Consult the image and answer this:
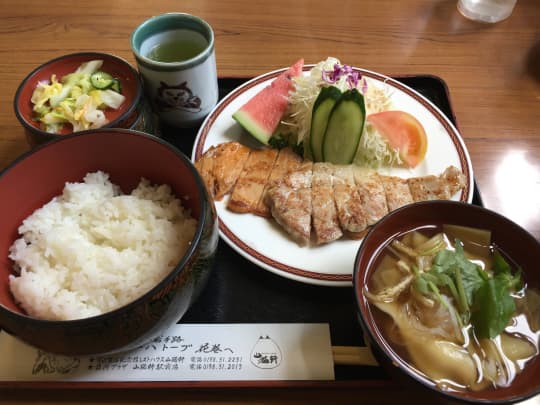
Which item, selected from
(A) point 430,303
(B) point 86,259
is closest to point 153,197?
(B) point 86,259

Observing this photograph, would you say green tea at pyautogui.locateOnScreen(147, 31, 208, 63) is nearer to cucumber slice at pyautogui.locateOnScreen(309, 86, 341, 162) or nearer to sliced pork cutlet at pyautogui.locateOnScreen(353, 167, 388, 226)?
cucumber slice at pyautogui.locateOnScreen(309, 86, 341, 162)

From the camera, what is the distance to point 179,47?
87.3 inches

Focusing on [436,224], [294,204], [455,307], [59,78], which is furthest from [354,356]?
[59,78]

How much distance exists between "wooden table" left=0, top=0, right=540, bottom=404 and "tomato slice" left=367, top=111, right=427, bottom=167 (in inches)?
13.1

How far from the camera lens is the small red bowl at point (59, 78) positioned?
184cm

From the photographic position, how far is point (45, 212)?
1.62 m

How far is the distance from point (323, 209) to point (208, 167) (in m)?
0.60

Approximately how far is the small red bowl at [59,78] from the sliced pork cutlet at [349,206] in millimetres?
996

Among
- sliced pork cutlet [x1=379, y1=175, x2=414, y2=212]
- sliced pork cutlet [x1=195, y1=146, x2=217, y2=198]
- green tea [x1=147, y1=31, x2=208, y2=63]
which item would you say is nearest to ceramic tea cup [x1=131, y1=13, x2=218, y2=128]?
green tea [x1=147, y1=31, x2=208, y2=63]

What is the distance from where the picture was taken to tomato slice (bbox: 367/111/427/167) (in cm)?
216

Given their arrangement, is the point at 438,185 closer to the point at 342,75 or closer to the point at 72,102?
the point at 342,75

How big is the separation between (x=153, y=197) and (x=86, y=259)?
363mm

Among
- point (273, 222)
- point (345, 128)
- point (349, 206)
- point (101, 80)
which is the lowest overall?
point (273, 222)

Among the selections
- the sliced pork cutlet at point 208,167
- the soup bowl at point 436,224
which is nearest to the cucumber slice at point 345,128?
the sliced pork cutlet at point 208,167
